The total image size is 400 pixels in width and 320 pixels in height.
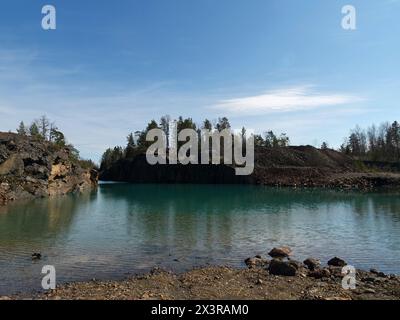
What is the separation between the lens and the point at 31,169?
8725 cm

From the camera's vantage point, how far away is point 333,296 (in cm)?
1788

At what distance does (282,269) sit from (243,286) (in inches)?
151

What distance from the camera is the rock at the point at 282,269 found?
22.6 meters

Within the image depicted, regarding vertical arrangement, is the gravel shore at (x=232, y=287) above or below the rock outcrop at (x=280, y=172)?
below

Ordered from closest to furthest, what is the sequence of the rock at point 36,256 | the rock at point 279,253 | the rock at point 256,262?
the rock at point 256,262 → the rock at point 36,256 → the rock at point 279,253

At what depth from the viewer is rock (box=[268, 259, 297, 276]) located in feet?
74.1

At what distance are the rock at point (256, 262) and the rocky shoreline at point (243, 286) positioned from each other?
46cm

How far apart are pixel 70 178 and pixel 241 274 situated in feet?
309

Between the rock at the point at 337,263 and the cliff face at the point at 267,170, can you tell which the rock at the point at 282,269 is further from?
the cliff face at the point at 267,170

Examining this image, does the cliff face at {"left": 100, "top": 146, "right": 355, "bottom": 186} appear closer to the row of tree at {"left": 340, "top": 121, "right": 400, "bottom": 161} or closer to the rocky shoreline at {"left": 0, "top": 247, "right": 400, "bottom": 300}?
the row of tree at {"left": 340, "top": 121, "right": 400, "bottom": 161}

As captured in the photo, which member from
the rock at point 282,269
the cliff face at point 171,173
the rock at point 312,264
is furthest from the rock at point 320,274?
the cliff face at point 171,173

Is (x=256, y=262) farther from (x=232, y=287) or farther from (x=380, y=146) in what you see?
(x=380, y=146)

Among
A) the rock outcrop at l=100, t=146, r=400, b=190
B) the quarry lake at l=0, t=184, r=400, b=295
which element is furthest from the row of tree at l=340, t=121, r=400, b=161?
the quarry lake at l=0, t=184, r=400, b=295
